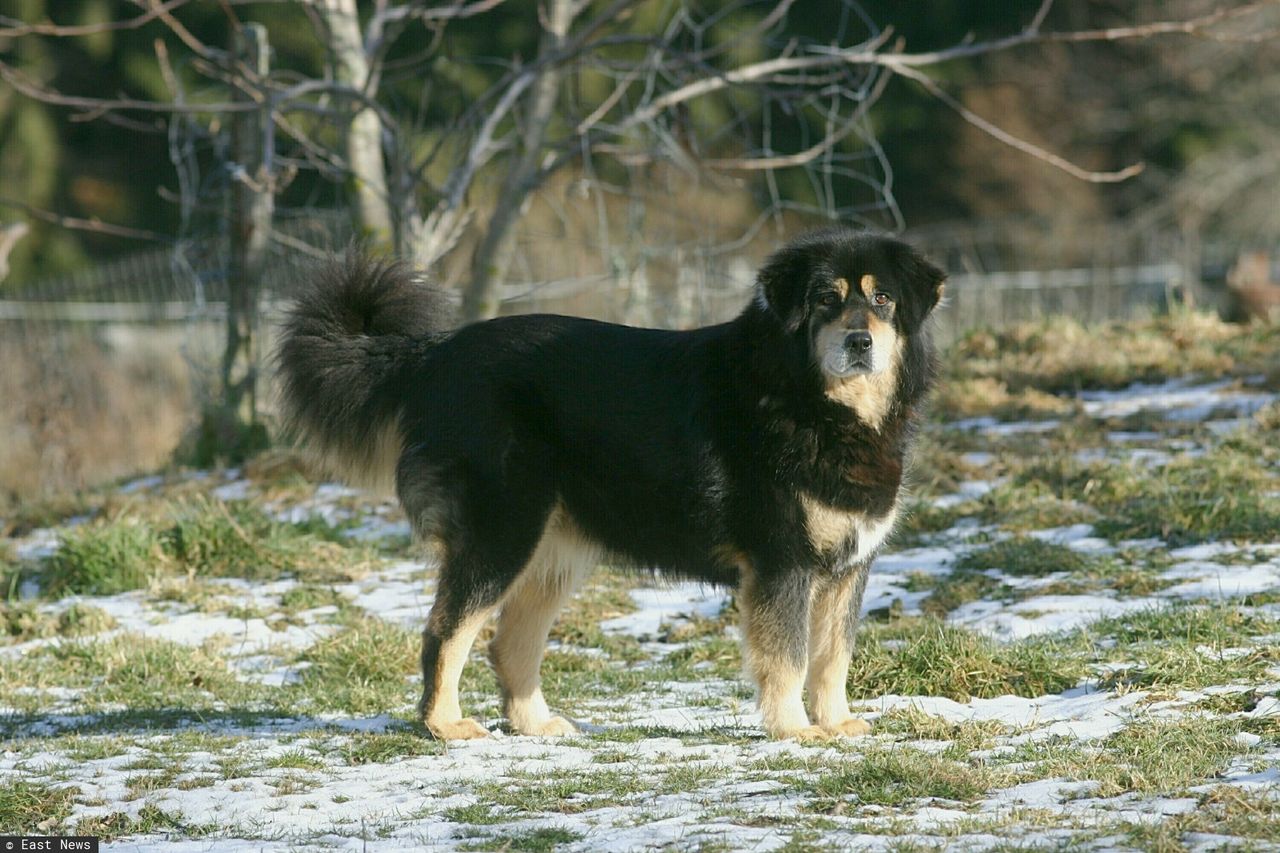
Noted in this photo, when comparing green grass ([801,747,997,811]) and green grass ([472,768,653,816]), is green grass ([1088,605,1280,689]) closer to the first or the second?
green grass ([801,747,997,811])

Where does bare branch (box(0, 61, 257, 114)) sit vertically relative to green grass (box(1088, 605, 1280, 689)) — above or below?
above

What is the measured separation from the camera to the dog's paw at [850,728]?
508 centimetres

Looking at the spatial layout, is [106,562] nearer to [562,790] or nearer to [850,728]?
[562,790]

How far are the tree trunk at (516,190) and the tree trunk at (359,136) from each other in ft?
2.22

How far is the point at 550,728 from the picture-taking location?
5.37 metres

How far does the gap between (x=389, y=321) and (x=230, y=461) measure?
203 inches

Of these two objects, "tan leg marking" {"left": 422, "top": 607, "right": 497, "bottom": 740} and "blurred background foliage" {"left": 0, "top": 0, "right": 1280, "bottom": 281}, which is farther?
"blurred background foliage" {"left": 0, "top": 0, "right": 1280, "bottom": 281}

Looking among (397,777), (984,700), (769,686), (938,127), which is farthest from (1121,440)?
(938,127)

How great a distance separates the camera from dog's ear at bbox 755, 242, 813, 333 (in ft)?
16.7

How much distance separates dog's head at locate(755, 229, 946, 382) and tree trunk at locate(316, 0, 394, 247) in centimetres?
508

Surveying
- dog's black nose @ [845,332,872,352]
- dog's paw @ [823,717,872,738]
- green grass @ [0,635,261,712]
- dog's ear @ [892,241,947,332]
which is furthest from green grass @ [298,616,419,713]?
dog's ear @ [892,241,947,332]

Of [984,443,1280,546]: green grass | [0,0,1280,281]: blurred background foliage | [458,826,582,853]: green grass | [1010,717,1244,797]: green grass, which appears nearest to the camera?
[458,826,582,853]: green grass

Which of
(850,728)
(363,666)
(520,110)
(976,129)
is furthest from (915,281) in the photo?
(976,129)

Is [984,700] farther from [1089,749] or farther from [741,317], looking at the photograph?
[741,317]
